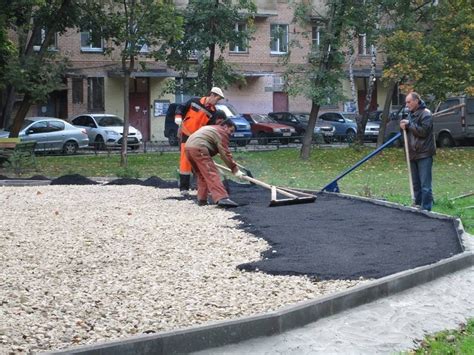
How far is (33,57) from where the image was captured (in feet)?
92.7

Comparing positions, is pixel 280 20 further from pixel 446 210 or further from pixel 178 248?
pixel 178 248

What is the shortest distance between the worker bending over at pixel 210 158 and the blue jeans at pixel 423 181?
2.66m

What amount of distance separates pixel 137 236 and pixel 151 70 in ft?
122

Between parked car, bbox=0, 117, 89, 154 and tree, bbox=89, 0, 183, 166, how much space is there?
7.15 m

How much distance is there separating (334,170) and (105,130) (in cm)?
1506

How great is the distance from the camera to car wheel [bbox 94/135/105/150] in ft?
122

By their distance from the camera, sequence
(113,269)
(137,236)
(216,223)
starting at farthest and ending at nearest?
(216,223), (137,236), (113,269)

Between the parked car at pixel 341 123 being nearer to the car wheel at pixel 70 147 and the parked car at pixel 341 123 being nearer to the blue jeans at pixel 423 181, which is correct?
the car wheel at pixel 70 147

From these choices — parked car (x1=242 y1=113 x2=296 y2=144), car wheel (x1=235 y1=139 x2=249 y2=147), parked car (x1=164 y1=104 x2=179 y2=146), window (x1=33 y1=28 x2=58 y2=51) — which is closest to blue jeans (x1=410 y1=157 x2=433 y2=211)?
window (x1=33 y1=28 x2=58 y2=51)

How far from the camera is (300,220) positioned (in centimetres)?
1298

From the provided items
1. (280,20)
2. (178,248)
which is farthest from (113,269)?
(280,20)

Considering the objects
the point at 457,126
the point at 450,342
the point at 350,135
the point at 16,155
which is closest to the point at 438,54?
the point at 457,126

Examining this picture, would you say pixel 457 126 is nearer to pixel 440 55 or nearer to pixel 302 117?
pixel 440 55

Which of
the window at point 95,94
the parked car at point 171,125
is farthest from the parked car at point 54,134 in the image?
the window at point 95,94
